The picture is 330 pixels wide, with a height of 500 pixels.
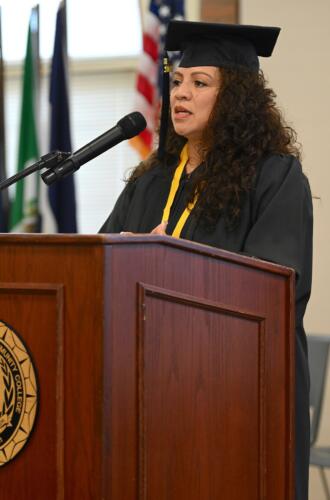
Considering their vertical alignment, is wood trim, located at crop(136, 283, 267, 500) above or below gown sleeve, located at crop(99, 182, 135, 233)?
below

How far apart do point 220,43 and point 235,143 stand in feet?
1.10

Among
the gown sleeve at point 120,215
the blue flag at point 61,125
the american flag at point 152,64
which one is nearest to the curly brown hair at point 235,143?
the gown sleeve at point 120,215

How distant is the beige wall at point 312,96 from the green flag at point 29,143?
1.55 metres

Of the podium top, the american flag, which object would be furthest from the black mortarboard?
the american flag

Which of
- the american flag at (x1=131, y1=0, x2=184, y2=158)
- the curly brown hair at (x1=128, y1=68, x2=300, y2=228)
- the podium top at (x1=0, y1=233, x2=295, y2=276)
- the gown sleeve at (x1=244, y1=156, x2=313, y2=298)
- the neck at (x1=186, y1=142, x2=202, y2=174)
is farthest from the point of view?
the american flag at (x1=131, y1=0, x2=184, y2=158)

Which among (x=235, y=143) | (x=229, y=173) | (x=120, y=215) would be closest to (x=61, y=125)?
(x=120, y=215)

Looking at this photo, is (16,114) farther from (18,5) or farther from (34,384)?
(34,384)

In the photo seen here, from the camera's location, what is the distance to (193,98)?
2846 millimetres

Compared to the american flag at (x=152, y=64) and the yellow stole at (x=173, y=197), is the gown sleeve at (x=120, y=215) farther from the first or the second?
the american flag at (x=152, y=64)

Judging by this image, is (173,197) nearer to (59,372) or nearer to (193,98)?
(193,98)

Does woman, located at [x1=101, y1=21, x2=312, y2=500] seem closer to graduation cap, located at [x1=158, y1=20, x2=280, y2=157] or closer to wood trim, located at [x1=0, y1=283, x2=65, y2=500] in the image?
graduation cap, located at [x1=158, y1=20, x2=280, y2=157]

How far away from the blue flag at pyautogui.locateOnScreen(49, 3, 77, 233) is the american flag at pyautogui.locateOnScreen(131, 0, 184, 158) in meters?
0.49

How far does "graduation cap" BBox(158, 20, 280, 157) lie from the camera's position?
292 centimetres

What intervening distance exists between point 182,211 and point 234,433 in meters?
0.90
